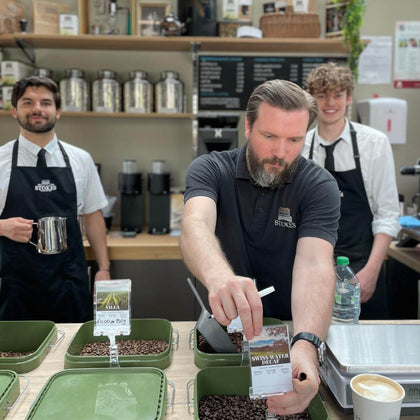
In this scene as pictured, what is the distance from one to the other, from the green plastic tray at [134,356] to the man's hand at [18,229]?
810 mm

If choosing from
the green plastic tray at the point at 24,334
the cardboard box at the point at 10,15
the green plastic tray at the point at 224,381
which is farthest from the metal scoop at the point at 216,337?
the cardboard box at the point at 10,15

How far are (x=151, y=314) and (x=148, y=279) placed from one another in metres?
0.22

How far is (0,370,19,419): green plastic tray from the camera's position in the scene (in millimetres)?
1036

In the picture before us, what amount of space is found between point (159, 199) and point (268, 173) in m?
1.67

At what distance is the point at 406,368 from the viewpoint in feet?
3.38

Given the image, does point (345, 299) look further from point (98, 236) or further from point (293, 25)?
point (293, 25)

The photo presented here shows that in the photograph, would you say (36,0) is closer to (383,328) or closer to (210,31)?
(210,31)

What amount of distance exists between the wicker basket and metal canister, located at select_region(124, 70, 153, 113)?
89 centimetres

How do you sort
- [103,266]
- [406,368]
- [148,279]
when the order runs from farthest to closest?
[148,279] → [103,266] → [406,368]

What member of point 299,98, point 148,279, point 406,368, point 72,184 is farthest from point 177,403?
point 148,279

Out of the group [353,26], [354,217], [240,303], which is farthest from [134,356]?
[353,26]

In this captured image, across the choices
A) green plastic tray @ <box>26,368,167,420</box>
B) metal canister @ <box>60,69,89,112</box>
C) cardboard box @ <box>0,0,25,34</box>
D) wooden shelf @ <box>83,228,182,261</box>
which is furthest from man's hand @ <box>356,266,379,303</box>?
cardboard box @ <box>0,0,25,34</box>

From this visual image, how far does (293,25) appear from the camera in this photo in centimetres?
304

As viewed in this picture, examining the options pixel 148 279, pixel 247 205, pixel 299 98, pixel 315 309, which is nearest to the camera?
pixel 315 309
